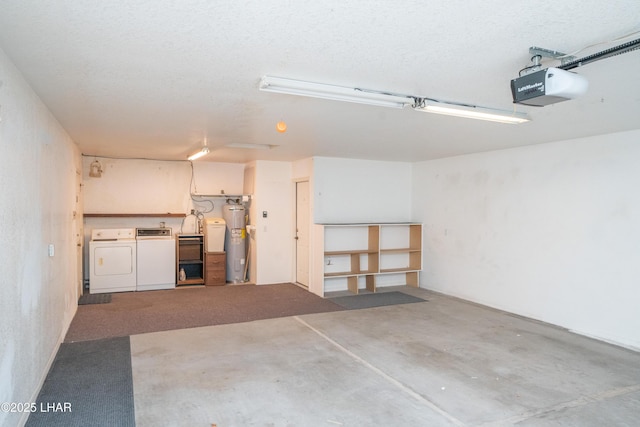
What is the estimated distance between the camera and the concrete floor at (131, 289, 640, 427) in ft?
9.80

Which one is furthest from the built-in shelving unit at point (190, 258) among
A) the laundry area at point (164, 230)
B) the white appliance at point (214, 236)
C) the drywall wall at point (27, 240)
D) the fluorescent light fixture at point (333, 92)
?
the fluorescent light fixture at point (333, 92)

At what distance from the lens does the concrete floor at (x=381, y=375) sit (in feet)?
9.80

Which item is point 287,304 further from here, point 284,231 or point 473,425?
point 473,425

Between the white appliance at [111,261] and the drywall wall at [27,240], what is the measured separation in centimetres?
267

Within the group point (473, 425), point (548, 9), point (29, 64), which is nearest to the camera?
point (548, 9)

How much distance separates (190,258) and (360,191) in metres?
3.67

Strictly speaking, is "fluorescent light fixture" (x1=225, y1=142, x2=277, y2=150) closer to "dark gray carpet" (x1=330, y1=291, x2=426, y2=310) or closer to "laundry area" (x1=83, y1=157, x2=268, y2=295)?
"laundry area" (x1=83, y1=157, x2=268, y2=295)

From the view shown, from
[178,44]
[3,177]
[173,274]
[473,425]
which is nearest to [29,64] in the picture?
[3,177]

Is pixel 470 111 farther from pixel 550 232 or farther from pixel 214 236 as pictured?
pixel 214 236

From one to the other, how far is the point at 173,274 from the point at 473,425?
612cm

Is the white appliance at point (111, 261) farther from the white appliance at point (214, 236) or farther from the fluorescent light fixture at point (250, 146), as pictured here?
the fluorescent light fixture at point (250, 146)

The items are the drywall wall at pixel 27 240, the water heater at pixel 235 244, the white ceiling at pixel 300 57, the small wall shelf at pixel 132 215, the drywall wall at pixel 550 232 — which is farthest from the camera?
the water heater at pixel 235 244

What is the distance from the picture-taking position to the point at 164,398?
3.19 m

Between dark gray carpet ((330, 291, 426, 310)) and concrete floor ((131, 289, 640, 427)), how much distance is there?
37.0 inches
